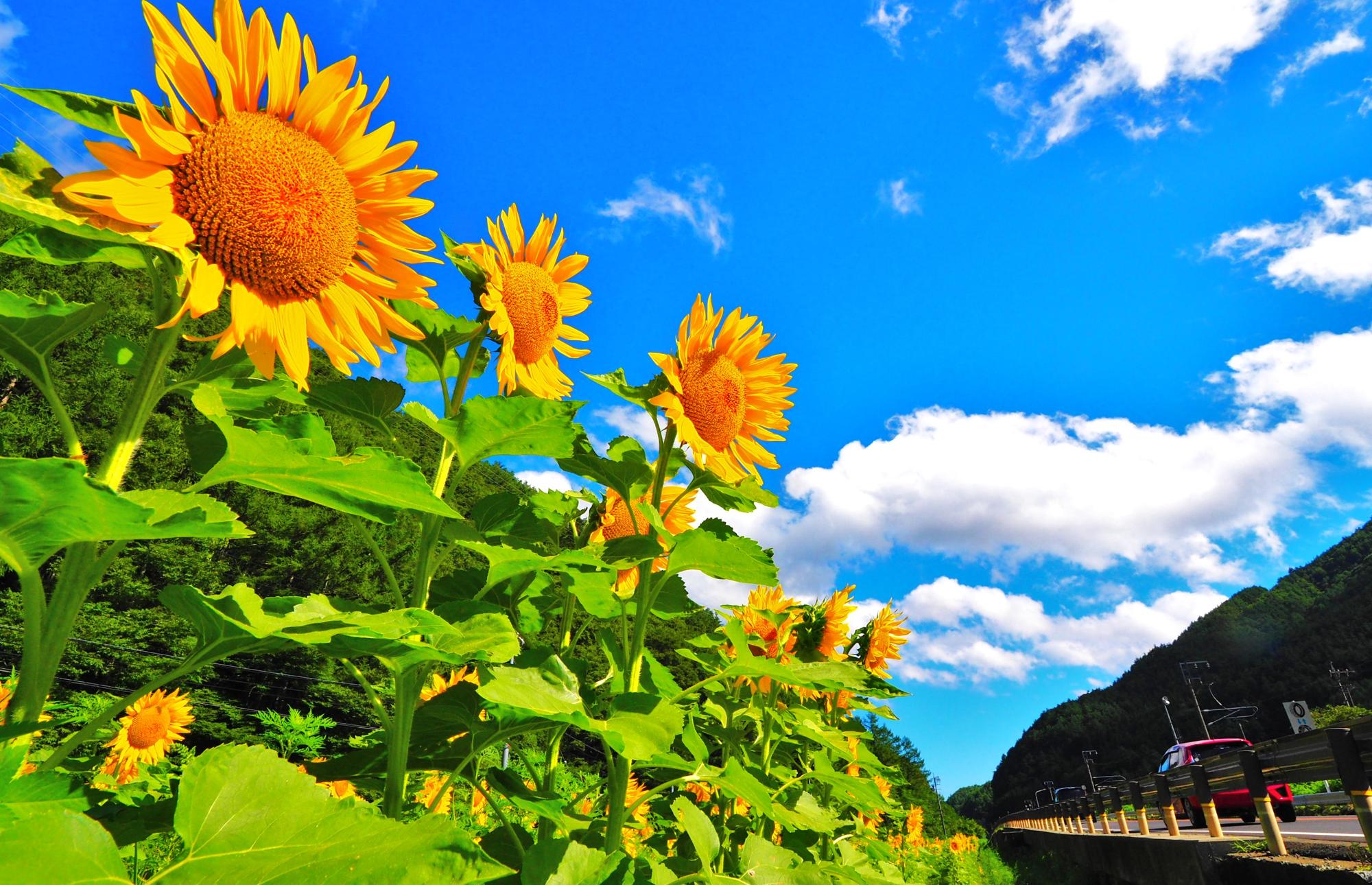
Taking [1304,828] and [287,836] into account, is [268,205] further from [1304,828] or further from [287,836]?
[1304,828]

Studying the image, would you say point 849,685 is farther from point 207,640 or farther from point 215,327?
point 215,327

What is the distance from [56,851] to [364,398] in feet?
3.34

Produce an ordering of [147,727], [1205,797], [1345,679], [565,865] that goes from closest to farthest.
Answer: [565,865]
[147,727]
[1205,797]
[1345,679]

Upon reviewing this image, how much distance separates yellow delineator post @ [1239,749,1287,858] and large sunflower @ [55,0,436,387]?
Answer: 31.2 feet

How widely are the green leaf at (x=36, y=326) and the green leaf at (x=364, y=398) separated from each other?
0.49 metres

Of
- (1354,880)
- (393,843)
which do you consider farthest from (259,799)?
(1354,880)

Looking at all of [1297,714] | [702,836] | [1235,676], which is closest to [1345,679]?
[1235,676]

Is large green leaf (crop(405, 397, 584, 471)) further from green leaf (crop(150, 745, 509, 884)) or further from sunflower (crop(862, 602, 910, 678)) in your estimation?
sunflower (crop(862, 602, 910, 678))

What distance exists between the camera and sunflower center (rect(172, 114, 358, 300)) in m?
1.03

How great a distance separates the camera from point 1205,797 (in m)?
10.5

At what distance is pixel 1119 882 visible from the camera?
41.6 feet

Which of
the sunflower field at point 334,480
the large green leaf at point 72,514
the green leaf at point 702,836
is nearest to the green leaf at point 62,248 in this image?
the sunflower field at point 334,480

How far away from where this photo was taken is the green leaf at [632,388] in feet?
6.46

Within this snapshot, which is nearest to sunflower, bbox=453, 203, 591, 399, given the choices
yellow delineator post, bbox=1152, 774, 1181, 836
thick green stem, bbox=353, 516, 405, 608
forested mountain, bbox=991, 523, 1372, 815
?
thick green stem, bbox=353, 516, 405, 608
